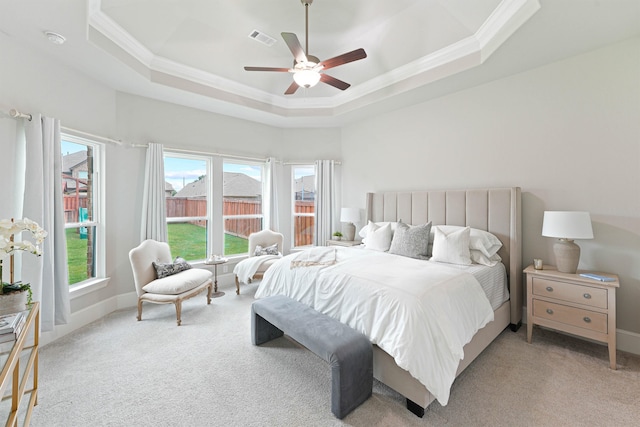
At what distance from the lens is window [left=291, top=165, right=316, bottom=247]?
18.6ft

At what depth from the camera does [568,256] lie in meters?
2.65

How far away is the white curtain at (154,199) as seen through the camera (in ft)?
12.8

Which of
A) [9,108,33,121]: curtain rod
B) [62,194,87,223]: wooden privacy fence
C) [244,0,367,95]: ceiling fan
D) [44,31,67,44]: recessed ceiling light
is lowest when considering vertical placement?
[62,194,87,223]: wooden privacy fence

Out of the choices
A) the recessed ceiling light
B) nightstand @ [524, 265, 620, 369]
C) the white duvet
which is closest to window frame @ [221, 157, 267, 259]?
the white duvet

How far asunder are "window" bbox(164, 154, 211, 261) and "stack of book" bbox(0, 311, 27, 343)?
289cm

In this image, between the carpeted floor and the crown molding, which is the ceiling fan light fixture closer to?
the crown molding

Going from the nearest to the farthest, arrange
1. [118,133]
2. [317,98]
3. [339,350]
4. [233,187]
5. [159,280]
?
[339,350]
[159,280]
[118,133]
[317,98]
[233,187]

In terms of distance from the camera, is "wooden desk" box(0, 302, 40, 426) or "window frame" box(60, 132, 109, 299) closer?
"wooden desk" box(0, 302, 40, 426)

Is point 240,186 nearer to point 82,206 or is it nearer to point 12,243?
point 82,206

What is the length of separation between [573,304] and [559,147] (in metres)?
1.68

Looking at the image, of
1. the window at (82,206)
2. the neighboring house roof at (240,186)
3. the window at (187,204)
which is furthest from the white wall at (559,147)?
the window at (82,206)

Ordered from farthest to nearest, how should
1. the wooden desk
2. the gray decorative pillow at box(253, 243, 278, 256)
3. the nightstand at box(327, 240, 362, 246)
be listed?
the nightstand at box(327, 240, 362, 246)
the gray decorative pillow at box(253, 243, 278, 256)
the wooden desk

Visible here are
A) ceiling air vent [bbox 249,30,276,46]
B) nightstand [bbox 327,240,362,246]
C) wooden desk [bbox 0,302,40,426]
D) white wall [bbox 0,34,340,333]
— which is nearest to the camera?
wooden desk [bbox 0,302,40,426]

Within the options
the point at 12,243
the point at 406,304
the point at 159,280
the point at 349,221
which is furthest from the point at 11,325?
the point at 349,221
